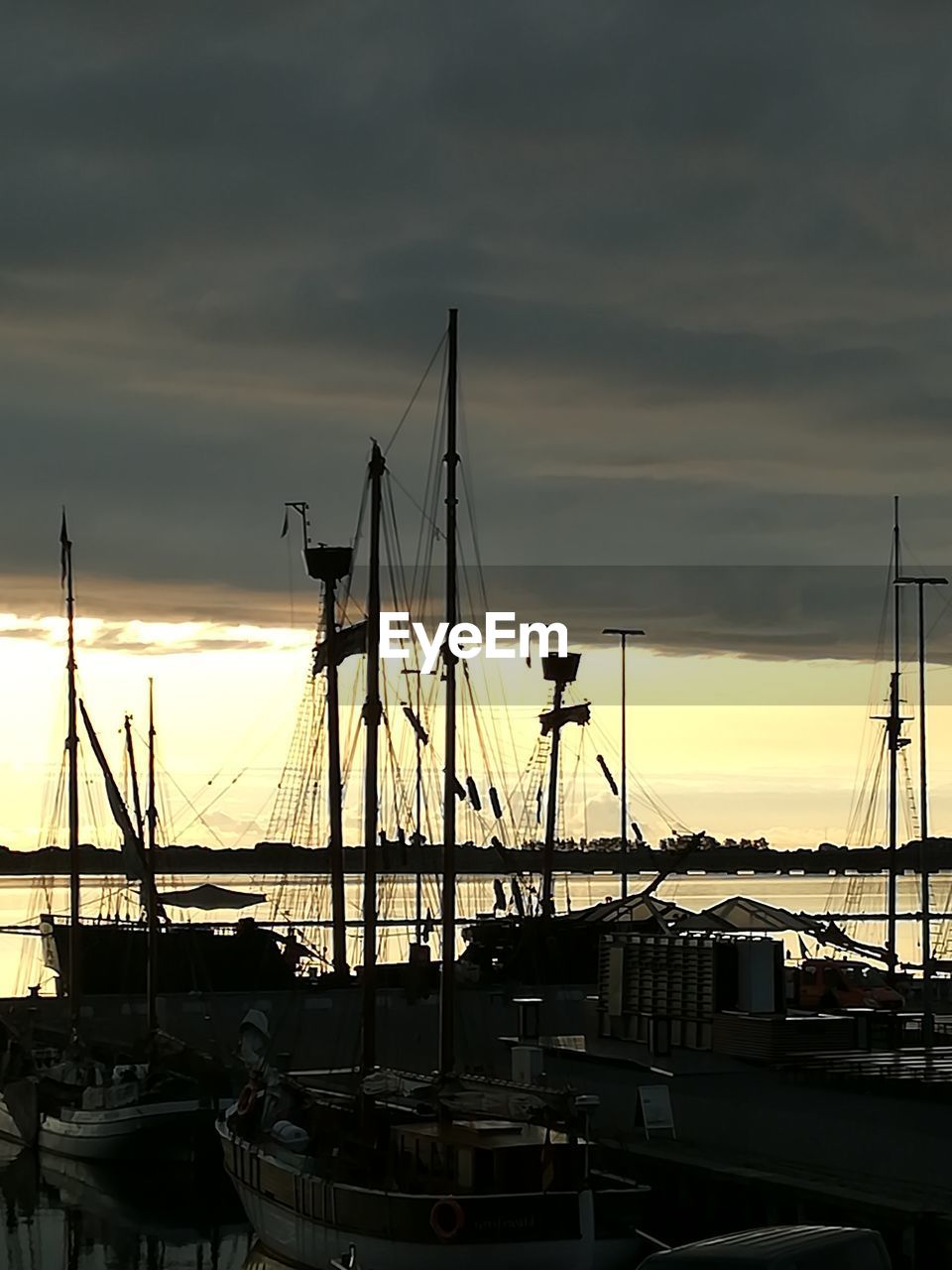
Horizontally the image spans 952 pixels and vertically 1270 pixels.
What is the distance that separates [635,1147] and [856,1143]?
526 cm

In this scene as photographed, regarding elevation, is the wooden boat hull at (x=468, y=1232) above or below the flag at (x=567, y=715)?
below

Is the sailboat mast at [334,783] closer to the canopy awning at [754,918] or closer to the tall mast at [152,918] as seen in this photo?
the tall mast at [152,918]

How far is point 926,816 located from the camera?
6562cm

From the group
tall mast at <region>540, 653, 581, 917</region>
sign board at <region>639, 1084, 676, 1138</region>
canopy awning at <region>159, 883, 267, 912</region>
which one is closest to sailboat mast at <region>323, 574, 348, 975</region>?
tall mast at <region>540, 653, 581, 917</region>

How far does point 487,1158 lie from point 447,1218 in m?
1.25

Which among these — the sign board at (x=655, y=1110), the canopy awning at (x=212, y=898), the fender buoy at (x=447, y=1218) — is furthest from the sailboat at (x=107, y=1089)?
the canopy awning at (x=212, y=898)

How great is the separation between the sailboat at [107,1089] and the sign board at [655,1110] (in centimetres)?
1567

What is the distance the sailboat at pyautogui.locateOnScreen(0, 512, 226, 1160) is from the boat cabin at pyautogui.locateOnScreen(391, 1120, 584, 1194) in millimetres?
18918

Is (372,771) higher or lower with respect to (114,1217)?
higher

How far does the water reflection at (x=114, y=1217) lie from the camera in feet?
145

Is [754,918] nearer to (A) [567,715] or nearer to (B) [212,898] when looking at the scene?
(A) [567,715]

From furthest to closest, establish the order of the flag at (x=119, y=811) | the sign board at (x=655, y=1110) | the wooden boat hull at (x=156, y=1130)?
1. the flag at (x=119, y=811)
2. the wooden boat hull at (x=156, y=1130)
3. the sign board at (x=655, y=1110)

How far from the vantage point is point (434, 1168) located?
3409cm

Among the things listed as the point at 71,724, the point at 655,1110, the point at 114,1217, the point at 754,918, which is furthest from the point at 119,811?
the point at 655,1110
